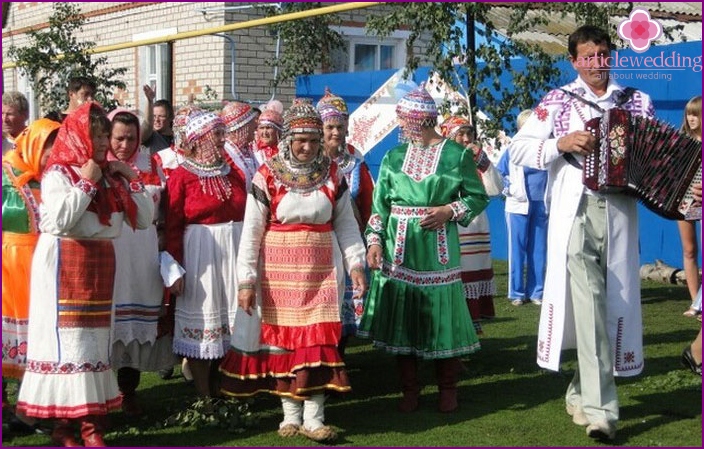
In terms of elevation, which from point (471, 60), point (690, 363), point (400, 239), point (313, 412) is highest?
point (471, 60)

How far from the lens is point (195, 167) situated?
6520 millimetres

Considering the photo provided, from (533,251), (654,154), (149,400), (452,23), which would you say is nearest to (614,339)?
(654,154)

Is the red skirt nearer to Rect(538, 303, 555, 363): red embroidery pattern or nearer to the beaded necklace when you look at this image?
the beaded necklace

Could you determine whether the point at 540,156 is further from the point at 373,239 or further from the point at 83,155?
the point at 83,155

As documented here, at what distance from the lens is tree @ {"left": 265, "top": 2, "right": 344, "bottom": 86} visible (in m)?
18.0

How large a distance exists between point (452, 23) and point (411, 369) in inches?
231

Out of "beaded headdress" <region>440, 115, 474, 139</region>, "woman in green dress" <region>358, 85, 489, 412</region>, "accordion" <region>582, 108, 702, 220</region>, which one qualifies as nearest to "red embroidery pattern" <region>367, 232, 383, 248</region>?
"woman in green dress" <region>358, 85, 489, 412</region>

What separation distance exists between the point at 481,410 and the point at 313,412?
1.26 metres

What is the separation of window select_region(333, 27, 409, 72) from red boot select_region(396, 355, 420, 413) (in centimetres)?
1363

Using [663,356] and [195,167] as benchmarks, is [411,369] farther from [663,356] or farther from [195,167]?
[663,356]

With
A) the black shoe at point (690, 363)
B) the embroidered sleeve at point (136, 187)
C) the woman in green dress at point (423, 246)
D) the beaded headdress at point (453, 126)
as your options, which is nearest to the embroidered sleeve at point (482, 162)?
the beaded headdress at point (453, 126)

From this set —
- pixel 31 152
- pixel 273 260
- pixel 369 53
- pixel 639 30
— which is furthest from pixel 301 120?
pixel 369 53

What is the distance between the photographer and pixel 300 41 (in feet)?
59.5

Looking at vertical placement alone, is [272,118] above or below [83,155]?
above
